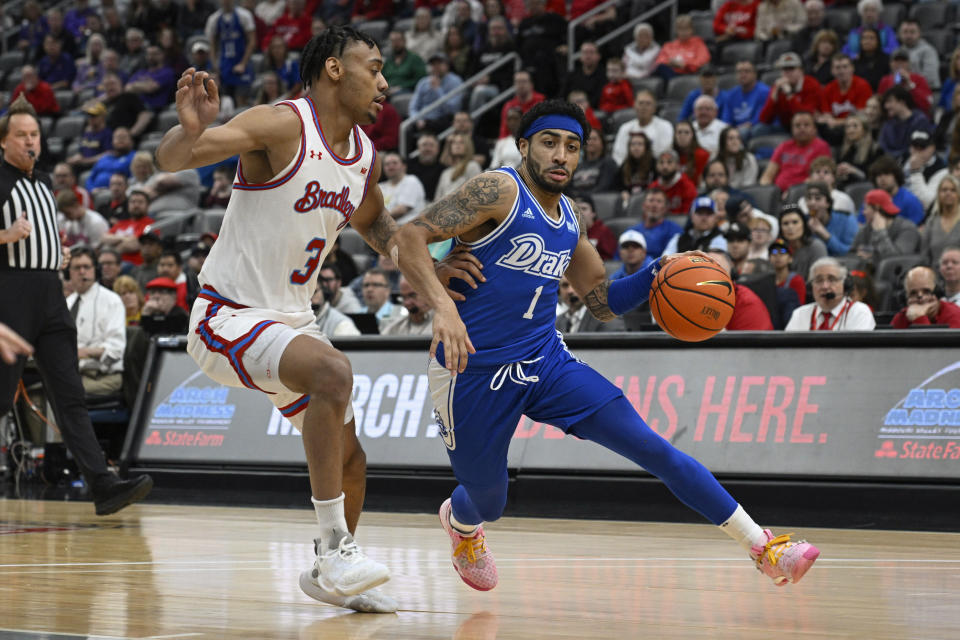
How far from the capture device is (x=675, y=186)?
12570mm

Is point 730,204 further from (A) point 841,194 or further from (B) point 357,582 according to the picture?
(B) point 357,582

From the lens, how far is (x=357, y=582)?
453cm

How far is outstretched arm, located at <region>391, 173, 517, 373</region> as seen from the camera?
475cm

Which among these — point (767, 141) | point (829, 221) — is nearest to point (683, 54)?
point (767, 141)

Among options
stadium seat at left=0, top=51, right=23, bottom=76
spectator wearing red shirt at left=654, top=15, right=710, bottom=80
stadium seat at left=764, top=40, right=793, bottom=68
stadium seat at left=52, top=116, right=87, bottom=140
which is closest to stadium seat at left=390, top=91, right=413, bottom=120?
spectator wearing red shirt at left=654, top=15, right=710, bottom=80

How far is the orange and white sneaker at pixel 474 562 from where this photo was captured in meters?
5.12

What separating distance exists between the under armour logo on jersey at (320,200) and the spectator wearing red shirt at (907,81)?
8.57 meters

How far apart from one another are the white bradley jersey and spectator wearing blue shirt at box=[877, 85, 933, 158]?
8.32 m

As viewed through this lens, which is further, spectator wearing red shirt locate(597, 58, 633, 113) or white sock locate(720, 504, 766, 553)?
spectator wearing red shirt locate(597, 58, 633, 113)

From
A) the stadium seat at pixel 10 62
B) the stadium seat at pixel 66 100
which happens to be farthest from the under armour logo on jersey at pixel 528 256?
the stadium seat at pixel 10 62

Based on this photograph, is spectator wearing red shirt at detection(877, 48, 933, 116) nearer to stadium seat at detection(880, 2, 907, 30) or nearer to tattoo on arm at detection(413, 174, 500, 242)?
stadium seat at detection(880, 2, 907, 30)

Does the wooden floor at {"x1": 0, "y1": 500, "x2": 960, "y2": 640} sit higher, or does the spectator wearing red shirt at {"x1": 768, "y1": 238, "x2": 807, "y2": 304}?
the wooden floor at {"x1": 0, "y1": 500, "x2": 960, "y2": 640}

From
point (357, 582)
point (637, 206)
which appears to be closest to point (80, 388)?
point (357, 582)

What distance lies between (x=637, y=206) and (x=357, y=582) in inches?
344
